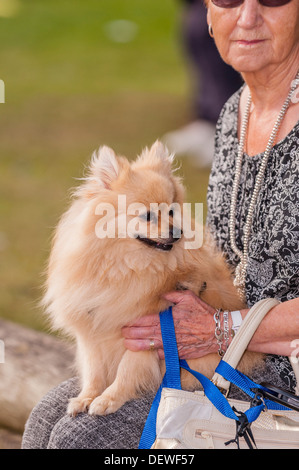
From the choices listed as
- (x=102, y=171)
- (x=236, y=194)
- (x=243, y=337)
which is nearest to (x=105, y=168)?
(x=102, y=171)

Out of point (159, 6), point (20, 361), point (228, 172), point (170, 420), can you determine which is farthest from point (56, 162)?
point (159, 6)

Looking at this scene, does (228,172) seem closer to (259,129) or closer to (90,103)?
(259,129)

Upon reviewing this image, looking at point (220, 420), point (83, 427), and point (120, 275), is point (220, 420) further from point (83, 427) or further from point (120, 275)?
point (120, 275)

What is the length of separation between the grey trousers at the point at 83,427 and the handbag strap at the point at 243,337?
11.7 inches

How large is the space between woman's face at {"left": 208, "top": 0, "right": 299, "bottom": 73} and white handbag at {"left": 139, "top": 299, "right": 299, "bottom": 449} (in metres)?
0.94

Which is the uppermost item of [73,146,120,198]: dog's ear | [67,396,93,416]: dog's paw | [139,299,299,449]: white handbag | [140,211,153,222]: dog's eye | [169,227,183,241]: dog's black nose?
[73,146,120,198]: dog's ear

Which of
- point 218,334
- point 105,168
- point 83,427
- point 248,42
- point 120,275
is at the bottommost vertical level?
point 83,427

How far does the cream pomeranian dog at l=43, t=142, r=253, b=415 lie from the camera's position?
2.10 metres

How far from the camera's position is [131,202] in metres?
2.13

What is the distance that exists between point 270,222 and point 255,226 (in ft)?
0.46

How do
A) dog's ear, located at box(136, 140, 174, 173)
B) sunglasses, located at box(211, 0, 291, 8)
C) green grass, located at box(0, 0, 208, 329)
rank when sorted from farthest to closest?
green grass, located at box(0, 0, 208, 329) < dog's ear, located at box(136, 140, 174, 173) < sunglasses, located at box(211, 0, 291, 8)

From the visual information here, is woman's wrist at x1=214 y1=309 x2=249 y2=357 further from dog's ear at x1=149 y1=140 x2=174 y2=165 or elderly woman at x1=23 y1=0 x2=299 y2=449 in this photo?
dog's ear at x1=149 y1=140 x2=174 y2=165

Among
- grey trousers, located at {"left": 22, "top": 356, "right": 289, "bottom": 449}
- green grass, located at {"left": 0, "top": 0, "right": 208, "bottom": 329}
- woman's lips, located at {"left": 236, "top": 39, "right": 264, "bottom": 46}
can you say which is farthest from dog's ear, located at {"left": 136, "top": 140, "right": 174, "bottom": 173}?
green grass, located at {"left": 0, "top": 0, "right": 208, "bottom": 329}
